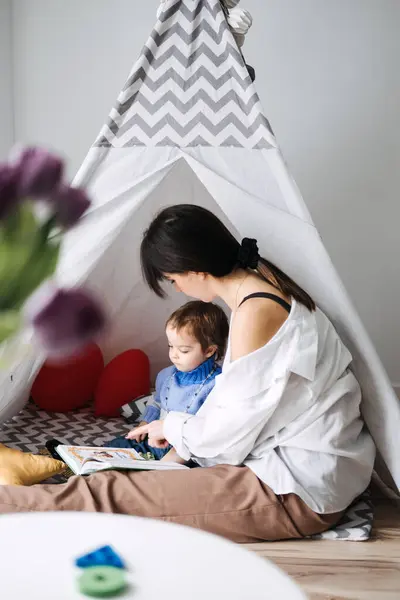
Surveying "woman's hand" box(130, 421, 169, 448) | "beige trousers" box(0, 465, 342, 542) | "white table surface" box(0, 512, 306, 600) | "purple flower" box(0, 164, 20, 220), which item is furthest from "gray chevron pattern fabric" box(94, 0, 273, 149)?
"purple flower" box(0, 164, 20, 220)

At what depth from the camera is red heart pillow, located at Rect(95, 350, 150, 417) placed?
2844mm

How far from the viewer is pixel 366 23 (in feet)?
10.5

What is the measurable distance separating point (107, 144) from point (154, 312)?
108 centimetres

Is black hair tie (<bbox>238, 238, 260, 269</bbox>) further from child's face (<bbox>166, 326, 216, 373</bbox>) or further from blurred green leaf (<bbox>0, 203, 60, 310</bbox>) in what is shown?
blurred green leaf (<bbox>0, 203, 60, 310</bbox>)

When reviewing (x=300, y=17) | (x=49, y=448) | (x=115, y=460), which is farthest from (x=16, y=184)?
(x=300, y=17)

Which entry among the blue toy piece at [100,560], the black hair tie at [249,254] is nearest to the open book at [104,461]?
the black hair tie at [249,254]

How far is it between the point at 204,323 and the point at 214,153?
1.82ft

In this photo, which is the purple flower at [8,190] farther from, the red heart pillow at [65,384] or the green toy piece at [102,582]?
the red heart pillow at [65,384]

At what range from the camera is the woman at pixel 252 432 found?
1.92 meters

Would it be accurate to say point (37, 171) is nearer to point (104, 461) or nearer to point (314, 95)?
point (104, 461)

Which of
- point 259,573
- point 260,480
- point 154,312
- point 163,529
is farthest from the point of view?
point 154,312

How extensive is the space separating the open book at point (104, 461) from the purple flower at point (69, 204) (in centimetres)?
137

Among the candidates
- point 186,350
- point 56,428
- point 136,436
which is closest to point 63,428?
point 56,428

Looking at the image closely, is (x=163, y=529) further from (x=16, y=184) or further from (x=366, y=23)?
(x=366, y=23)
